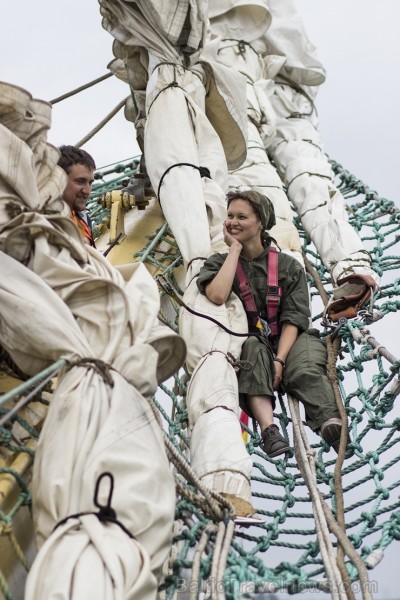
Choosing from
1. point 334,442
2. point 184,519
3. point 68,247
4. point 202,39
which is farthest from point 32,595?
point 202,39

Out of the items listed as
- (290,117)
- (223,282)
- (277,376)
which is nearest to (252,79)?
(290,117)

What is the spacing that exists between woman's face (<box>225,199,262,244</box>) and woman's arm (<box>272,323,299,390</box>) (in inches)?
12.6

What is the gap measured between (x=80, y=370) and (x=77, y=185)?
166 centimetres

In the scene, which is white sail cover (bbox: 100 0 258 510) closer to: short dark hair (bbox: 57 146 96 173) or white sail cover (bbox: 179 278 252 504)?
white sail cover (bbox: 179 278 252 504)

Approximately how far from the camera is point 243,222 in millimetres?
3961

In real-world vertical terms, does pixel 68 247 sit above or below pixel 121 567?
above

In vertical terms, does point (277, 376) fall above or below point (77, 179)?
below

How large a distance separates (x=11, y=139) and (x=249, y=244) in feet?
4.44

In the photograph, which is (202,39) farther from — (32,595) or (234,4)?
(32,595)

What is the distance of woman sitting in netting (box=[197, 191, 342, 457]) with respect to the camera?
3.64 metres

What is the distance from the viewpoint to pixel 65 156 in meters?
3.97

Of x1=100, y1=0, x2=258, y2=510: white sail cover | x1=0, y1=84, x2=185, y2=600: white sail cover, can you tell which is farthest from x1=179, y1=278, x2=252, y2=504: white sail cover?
x1=0, y1=84, x2=185, y2=600: white sail cover

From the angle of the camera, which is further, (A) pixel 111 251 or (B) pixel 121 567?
(A) pixel 111 251

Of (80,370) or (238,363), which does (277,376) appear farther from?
(80,370)
